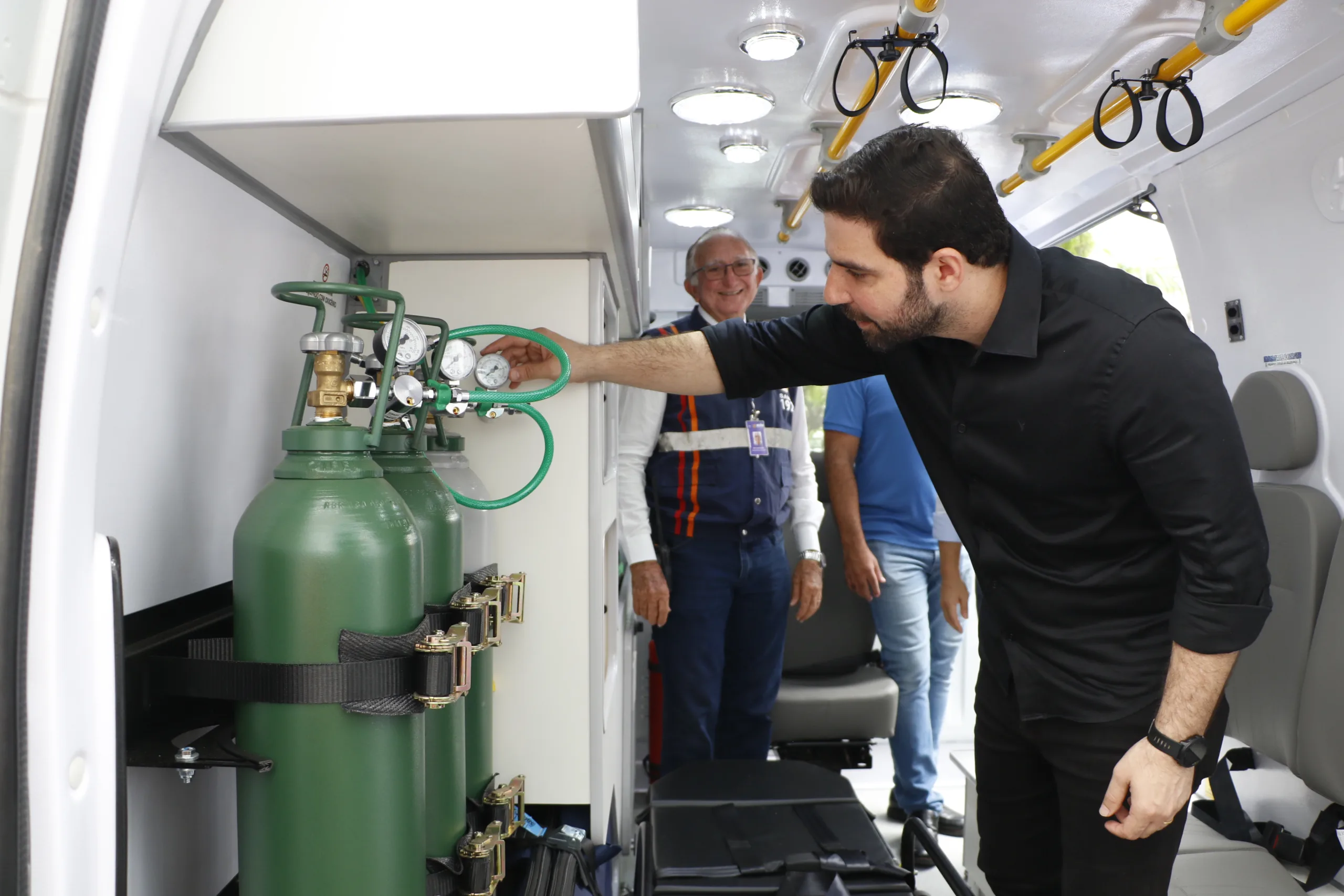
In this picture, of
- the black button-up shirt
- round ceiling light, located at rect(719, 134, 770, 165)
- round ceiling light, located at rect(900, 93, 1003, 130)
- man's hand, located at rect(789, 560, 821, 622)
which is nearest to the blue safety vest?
man's hand, located at rect(789, 560, 821, 622)

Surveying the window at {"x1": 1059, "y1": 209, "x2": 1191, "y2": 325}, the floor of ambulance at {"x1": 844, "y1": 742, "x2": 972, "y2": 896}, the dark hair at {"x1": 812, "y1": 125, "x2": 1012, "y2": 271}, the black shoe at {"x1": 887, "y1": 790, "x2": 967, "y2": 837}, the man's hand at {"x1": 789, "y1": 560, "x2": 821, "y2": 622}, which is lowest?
the floor of ambulance at {"x1": 844, "y1": 742, "x2": 972, "y2": 896}

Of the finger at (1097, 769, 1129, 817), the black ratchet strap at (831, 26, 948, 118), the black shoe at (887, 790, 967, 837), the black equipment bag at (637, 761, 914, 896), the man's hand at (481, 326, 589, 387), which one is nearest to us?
the finger at (1097, 769, 1129, 817)

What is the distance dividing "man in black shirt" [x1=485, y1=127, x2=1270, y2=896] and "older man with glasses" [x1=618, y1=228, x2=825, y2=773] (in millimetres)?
1168

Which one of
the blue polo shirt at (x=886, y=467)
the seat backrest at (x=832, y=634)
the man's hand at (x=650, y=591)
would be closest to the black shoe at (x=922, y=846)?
the seat backrest at (x=832, y=634)

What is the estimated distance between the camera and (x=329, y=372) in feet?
3.52

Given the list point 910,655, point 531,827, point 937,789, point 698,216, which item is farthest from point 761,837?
point 698,216

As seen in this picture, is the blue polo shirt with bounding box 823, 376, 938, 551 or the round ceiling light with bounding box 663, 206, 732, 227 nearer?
the blue polo shirt with bounding box 823, 376, 938, 551

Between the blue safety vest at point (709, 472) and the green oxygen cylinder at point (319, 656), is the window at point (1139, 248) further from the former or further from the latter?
the green oxygen cylinder at point (319, 656)

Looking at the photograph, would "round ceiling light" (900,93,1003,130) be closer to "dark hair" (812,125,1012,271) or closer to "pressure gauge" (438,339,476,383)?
"dark hair" (812,125,1012,271)

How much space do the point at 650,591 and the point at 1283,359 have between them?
183 centimetres

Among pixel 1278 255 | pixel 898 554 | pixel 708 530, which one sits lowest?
pixel 898 554

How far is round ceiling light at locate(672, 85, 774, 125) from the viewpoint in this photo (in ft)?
8.71

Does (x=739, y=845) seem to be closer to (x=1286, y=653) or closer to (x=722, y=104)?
(x=1286, y=653)

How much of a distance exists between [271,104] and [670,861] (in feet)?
4.68
